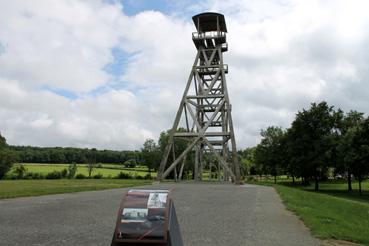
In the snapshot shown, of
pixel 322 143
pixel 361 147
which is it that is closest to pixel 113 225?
pixel 361 147

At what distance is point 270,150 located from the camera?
2405 inches

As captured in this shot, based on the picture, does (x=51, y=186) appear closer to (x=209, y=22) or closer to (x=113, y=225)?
(x=113, y=225)

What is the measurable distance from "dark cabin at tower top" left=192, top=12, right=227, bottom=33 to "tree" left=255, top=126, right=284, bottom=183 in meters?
23.8

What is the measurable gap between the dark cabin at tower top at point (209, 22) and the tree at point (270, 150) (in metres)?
23.8

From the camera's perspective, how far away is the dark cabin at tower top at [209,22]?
36.5 metres

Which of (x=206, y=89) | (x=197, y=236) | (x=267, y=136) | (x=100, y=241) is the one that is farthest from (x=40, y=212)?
(x=267, y=136)

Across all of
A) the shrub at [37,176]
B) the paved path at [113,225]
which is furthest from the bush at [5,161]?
the paved path at [113,225]

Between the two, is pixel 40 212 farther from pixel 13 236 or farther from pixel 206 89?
pixel 206 89

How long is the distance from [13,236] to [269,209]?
8777 millimetres

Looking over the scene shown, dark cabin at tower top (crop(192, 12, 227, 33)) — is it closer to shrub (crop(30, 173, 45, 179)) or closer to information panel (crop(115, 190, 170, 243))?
information panel (crop(115, 190, 170, 243))

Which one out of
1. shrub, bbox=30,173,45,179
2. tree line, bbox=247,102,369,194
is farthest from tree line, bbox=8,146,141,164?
tree line, bbox=247,102,369,194

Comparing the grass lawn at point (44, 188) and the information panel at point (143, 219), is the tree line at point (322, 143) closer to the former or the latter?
the grass lawn at point (44, 188)

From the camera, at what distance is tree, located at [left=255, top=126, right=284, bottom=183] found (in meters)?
57.2

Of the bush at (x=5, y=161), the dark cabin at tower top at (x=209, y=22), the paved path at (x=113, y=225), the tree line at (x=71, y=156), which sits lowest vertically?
the paved path at (x=113, y=225)
